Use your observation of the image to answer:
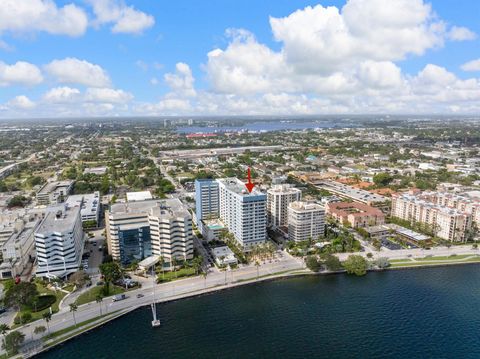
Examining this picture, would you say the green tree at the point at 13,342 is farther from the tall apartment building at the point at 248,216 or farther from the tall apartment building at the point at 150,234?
the tall apartment building at the point at 248,216

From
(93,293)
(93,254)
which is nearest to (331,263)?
(93,293)

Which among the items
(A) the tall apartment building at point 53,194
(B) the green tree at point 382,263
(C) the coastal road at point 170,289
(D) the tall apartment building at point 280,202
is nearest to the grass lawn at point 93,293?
(C) the coastal road at point 170,289

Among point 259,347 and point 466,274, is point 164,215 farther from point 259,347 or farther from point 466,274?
point 466,274

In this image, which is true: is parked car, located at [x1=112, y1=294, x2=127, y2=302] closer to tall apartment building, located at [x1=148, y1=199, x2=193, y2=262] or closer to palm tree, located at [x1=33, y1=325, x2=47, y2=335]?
palm tree, located at [x1=33, y1=325, x2=47, y2=335]

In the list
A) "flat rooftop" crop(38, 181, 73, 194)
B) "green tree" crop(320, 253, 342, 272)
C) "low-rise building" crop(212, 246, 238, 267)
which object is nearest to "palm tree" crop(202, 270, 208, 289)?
"low-rise building" crop(212, 246, 238, 267)

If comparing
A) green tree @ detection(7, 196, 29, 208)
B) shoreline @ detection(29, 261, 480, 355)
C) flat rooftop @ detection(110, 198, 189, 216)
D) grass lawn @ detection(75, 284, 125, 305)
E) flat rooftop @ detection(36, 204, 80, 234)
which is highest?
flat rooftop @ detection(110, 198, 189, 216)

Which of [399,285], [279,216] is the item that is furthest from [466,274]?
[279,216]

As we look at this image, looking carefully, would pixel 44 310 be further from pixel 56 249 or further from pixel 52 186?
pixel 52 186
